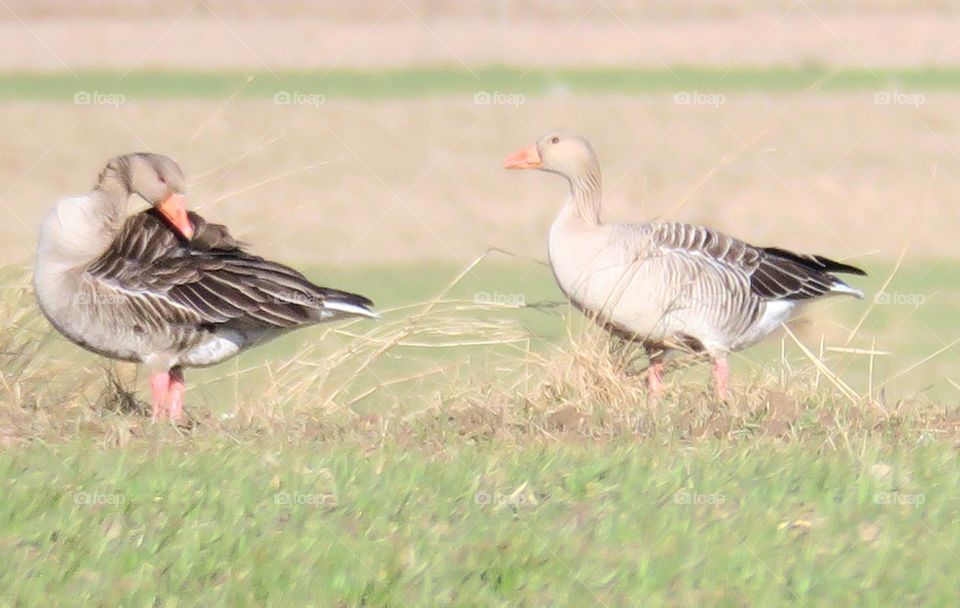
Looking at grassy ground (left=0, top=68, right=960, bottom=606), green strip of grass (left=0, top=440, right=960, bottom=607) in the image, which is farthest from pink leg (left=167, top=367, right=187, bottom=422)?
green strip of grass (left=0, top=440, right=960, bottom=607)

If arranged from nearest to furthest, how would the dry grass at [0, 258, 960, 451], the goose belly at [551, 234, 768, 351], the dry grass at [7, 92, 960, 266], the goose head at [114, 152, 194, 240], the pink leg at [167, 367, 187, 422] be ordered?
the dry grass at [0, 258, 960, 451] → the pink leg at [167, 367, 187, 422] → the goose head at [114, 152, 194, 240] → the goose belly at [551, 234, 768, 351] → the dry grass at [7, 92, 960, 266]

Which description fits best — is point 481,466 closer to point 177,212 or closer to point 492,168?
point 177,212

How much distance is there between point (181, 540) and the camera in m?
6.60

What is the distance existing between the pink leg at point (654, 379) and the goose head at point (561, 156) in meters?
1.15

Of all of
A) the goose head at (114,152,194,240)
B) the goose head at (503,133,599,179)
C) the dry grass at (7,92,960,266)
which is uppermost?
the goose head at (114,152,194,240)

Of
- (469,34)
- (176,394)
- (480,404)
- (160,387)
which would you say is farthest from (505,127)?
(469,34)

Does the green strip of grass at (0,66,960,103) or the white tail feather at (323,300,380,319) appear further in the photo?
the green strip of grass at (0,66,960,103)

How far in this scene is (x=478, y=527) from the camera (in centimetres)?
671

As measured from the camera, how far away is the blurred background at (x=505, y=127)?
19172 millimetres

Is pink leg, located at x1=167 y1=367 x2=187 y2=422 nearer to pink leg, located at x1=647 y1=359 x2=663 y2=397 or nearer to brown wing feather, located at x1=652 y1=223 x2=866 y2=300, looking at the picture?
pink leg, located at x1=647 y1=359 x2=663 y2=397

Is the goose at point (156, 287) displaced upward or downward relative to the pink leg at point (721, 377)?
upward

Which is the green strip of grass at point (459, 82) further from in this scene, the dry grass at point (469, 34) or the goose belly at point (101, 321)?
the goose belly at point (101, 321)

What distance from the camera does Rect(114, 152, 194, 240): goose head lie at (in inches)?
367

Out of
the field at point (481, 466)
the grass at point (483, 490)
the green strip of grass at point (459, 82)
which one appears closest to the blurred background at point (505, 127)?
the green strip of grass at point (459, 82)
